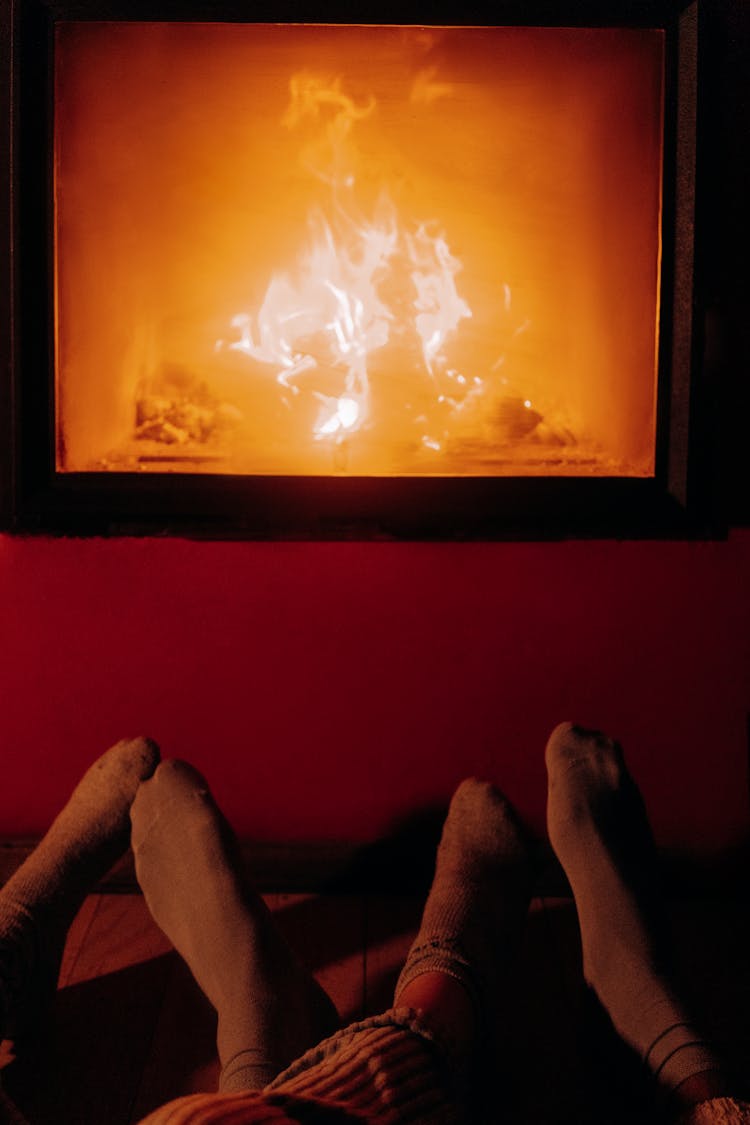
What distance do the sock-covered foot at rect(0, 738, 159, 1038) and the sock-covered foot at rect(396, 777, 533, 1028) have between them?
0.39m

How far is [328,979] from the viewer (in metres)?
1.15

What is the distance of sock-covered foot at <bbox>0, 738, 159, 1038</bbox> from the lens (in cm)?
103

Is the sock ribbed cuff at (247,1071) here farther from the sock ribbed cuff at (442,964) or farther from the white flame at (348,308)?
the white flame at (348,308)

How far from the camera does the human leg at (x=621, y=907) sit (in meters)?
0.86

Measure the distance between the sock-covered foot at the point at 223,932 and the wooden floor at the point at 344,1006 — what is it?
11 centimetres

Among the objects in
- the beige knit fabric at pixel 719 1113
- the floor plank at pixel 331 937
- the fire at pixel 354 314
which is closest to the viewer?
the beige knit fabric at pixel 719 1113

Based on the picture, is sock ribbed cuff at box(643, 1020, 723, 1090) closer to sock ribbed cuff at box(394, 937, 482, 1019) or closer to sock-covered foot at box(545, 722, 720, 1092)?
sock-covered foot at box(545, 722, 720, 1092)

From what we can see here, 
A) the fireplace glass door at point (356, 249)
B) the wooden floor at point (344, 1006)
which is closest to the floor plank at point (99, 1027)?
the wooden floor at point (344, 1006)

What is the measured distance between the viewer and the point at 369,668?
50.2 inches

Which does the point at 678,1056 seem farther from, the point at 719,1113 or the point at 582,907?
the point at 582,907

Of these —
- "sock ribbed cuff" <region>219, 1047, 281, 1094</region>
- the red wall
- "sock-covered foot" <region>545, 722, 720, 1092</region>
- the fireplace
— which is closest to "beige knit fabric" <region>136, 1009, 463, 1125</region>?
"sock ribbed cuff" <region>219, 1047, 281, 1094</region>

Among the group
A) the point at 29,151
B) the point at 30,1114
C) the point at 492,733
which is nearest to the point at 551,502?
the point at 492,733

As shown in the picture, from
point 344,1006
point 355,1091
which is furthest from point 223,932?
point 355,1091

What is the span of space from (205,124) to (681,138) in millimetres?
599
